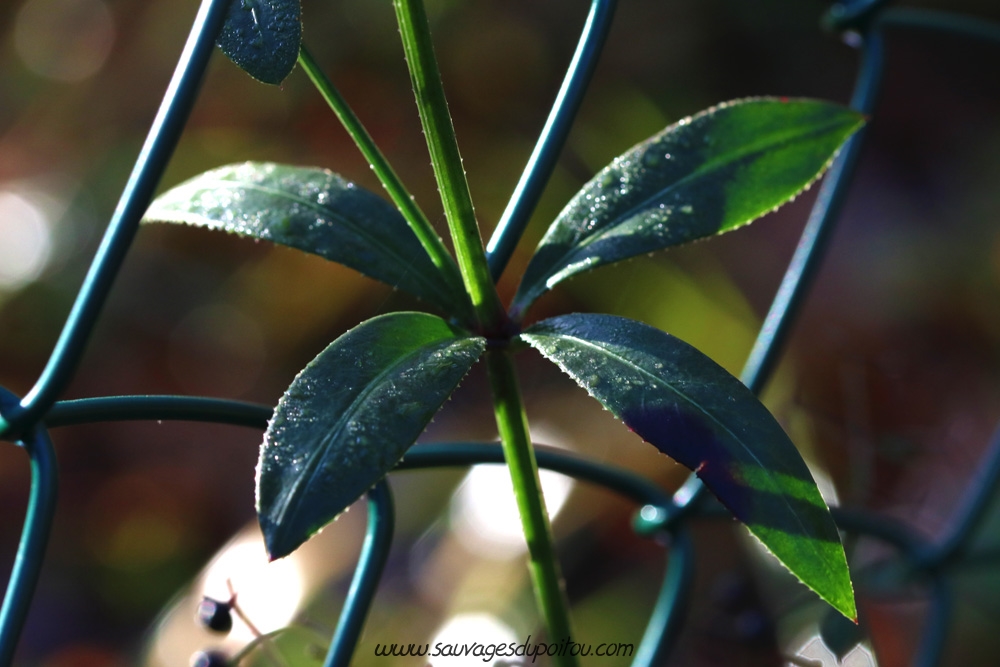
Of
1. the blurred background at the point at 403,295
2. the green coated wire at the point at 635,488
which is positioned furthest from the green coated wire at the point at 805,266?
the blurred background at the point at 403,295

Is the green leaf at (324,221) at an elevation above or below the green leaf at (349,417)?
above

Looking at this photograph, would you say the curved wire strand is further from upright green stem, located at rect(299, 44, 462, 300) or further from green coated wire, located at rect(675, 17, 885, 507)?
green coated wire, located at rect(675, 17, 885, 507)

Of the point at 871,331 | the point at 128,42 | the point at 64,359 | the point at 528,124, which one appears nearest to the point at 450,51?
the point at 528,124

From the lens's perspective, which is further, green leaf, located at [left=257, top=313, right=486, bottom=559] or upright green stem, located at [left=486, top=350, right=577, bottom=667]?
upright green stem, located at [left=486, top=350, right=577, bottom=667]

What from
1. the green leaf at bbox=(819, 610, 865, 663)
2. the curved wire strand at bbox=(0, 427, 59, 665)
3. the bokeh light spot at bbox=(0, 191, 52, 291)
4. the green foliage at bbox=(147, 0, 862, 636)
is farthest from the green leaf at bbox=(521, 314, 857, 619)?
the bokeh light spot at bbox=(0, 191, 52, 291)

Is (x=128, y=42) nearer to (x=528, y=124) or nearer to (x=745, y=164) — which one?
(x=528, y=124)

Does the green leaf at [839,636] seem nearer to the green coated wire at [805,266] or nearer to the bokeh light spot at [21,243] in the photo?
the green coated wire at [805,266]
